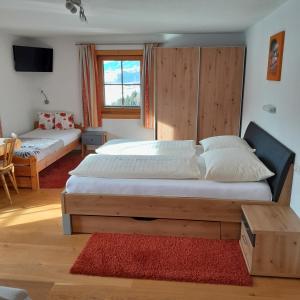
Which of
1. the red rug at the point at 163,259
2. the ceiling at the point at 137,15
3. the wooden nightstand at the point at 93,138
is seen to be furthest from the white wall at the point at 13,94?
the red rug at the point at 163,259

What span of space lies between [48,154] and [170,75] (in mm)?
2191

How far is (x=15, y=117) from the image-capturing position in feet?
17.0

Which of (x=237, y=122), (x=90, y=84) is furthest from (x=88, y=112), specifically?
(x=237, y=122)

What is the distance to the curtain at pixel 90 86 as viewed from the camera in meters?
5.39

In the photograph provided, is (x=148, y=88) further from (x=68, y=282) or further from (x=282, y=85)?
(x=68, y=282)

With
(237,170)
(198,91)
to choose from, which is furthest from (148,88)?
(237,170)

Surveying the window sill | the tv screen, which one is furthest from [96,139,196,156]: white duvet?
the tv screen

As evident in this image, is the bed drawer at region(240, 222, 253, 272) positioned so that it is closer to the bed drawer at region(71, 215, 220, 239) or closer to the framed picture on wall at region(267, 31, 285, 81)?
the bed drawer at region(71, 215, 220, 239)

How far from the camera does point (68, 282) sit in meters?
2.28

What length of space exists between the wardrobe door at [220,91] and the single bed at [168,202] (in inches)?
72.4

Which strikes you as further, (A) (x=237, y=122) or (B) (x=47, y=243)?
(A) (x=237, y=122)

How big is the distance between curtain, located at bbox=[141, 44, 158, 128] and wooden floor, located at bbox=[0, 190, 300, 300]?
2.95 metres

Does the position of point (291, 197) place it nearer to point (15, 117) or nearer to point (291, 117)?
point (291, 117)

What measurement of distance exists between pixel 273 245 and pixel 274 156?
2.88 ft
